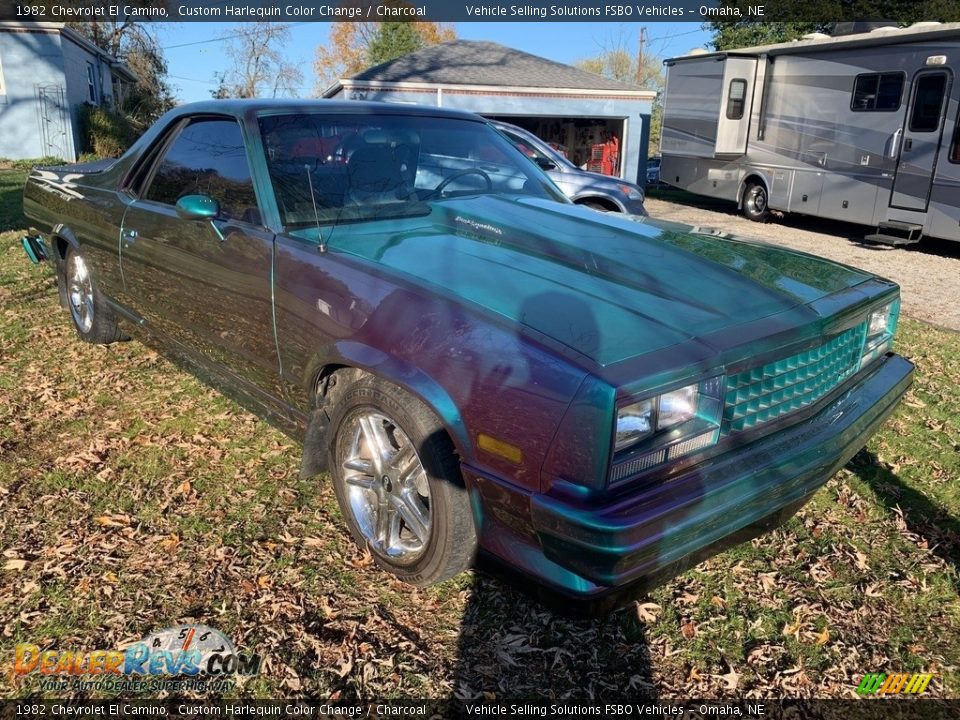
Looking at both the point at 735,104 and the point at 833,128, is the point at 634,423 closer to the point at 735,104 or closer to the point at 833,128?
the point at 833,128

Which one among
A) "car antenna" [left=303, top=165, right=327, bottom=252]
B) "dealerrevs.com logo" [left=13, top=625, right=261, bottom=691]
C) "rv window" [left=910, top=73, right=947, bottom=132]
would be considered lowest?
"dealerrevs.com logo" [left=13, top=625, right=261, bottom=691]

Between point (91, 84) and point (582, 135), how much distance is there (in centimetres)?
1690

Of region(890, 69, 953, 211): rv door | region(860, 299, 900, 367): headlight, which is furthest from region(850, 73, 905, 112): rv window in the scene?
region(860, 299, 900, 367): headlight

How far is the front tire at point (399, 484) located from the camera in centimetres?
235

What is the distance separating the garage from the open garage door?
3 cm

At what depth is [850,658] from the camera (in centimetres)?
243

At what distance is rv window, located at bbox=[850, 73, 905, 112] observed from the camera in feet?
37.0

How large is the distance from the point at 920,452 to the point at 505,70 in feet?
64.2

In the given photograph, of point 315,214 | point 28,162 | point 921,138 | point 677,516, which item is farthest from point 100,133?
point 677,516

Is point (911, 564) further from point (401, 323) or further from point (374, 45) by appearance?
point (374, 45)

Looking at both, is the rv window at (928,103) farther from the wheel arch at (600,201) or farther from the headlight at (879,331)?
the headlight at (879,331)

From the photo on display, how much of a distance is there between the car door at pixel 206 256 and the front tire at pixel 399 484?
601 mm

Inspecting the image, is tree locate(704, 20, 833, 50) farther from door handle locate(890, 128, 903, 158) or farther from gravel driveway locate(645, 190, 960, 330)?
door handle locate(890, 128, 903, 158)

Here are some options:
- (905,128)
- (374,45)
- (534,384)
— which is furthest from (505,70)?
A: (374,45)
